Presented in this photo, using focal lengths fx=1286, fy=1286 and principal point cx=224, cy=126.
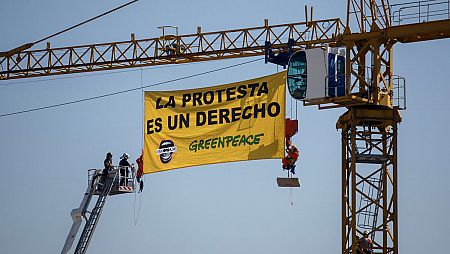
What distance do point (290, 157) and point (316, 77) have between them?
15.9ft

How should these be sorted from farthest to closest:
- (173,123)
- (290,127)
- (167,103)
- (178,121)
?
1. (167,103)
2. (173,123)
3. (178,121)
4. (290,127)

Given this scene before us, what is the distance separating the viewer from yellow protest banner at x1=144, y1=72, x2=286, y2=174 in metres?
72.6

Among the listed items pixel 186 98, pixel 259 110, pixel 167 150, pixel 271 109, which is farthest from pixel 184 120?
pixel 271 109

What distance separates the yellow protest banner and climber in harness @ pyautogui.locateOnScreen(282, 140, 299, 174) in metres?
1.12

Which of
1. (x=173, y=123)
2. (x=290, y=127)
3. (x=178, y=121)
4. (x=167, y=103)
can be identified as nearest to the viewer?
(x=290, y=127)

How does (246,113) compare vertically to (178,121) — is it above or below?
above

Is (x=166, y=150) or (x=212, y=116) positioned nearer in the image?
(x=212, y=116)

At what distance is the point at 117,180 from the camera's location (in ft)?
267

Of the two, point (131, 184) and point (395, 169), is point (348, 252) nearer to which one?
point (395, 169)

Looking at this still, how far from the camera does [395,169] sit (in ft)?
246

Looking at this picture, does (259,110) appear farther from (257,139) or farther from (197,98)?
(197,98)

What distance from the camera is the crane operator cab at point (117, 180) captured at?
80938 mm

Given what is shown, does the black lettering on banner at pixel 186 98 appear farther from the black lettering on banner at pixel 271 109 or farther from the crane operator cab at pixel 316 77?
the crane operator cab at pixel 316 77

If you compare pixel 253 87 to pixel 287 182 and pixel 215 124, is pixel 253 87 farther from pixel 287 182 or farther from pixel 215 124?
pixel 287 182
